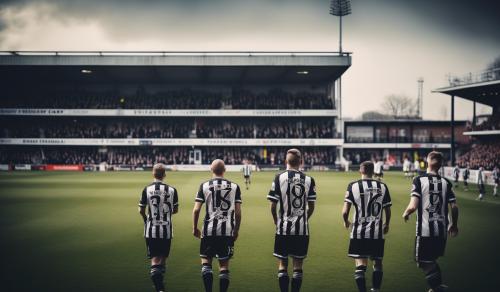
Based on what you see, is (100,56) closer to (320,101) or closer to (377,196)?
(320,101)

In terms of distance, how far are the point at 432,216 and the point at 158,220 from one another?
14.6 ft

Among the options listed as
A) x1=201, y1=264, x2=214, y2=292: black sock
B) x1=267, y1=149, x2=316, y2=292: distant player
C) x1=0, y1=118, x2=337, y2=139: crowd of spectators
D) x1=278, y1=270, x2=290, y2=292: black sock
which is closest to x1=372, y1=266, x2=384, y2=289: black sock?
x1=267, y1=149, x2=316, y2=292: distant player

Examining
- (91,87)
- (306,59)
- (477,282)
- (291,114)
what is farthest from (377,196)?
(91,87)

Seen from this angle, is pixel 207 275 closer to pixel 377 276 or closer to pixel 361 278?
pixel 361 278

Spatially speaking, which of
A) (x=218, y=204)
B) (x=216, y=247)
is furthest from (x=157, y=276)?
(x=218, y=204)

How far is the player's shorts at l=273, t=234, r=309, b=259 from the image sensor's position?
18.3 feet

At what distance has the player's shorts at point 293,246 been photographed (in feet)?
18.3

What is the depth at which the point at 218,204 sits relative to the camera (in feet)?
18.6

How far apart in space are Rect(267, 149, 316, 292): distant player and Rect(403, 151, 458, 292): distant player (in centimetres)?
166

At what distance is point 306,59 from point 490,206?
93.3ft

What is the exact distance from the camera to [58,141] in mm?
45562

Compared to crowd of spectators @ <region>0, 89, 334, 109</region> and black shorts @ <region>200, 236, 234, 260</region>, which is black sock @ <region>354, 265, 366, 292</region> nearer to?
black shorts @ <region>200, 236, 234, 260</region>

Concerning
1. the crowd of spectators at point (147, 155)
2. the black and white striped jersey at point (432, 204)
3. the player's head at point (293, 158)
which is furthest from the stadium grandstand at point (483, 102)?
→ the player's head at point (293, 158)

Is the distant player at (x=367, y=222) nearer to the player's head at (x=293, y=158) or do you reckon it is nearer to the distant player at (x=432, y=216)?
the distant player at (x=432, y=216)
